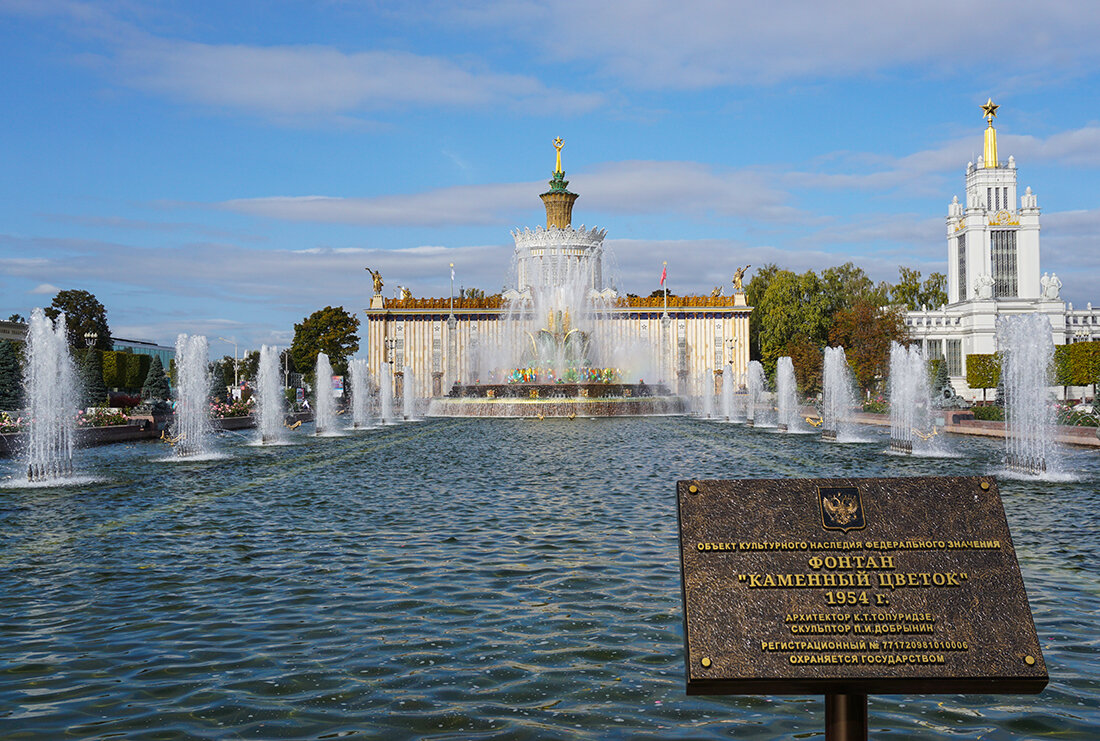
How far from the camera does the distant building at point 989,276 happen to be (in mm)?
74688

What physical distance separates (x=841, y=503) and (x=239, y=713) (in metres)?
3.40

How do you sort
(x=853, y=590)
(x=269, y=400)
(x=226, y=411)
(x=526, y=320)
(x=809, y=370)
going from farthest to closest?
(x=526, y=320), (x=809, y=370), (x=226, y=411), (x=269, y=400), (x=853, y=590)

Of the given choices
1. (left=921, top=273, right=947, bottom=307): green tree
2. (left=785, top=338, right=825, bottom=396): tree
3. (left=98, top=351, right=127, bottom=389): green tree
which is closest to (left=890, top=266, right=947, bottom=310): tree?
(left=921, top=273, right=947, bottom=307): green tree

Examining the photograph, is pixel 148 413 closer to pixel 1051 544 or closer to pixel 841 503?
pixel 1051 544

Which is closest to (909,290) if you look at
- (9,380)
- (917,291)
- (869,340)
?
(917,291)

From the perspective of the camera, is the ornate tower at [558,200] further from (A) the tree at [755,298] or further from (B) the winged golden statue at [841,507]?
(B) the winged golden statue at [841,507]

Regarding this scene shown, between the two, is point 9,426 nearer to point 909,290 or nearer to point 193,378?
point 193,378

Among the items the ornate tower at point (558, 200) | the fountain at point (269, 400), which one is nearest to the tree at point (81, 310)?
the ornate tower at point (558, 200)

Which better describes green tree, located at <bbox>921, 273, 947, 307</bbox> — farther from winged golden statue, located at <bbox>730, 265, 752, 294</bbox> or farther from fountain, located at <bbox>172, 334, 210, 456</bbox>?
fountain, located at <bbox>172, 334, 210, 456</bbox>

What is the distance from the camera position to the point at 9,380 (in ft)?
110

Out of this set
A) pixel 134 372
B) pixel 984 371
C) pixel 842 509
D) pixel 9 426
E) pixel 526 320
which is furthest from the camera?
pixel 526 320

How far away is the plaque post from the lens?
3572mm

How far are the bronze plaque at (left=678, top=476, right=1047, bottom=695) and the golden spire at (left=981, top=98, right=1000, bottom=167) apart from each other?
8795 centimetres

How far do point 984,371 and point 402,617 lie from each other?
6078 centimetres
